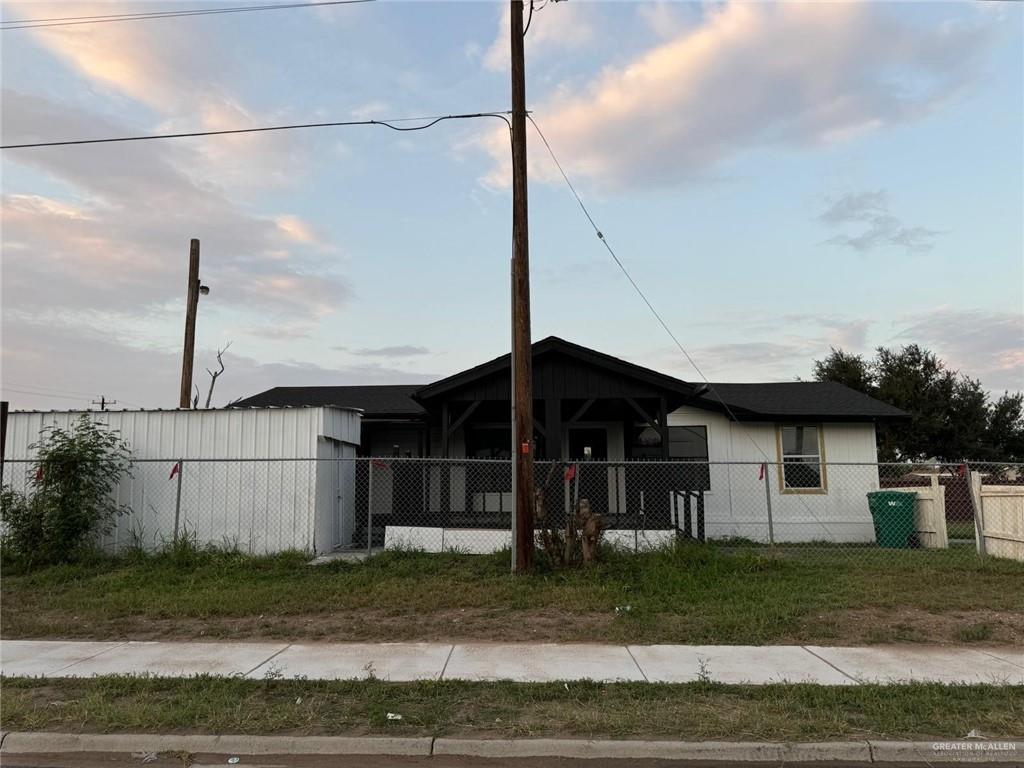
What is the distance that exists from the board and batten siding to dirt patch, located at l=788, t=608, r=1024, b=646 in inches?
292

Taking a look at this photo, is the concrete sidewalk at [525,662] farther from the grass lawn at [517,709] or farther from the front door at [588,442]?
the front door at [588,442]

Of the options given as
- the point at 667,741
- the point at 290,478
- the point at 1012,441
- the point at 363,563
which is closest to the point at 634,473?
the point at 363,563

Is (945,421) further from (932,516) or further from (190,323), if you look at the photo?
(190,323)

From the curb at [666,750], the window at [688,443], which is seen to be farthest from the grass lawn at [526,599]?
the window at [688,443]

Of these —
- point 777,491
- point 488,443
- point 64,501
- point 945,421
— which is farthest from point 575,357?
point 945,421

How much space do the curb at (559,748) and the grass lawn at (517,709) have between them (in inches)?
4.8

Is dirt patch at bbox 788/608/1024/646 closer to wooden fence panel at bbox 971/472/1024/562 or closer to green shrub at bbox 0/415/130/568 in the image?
wooden fence panel at bbox 971/472/1024/562

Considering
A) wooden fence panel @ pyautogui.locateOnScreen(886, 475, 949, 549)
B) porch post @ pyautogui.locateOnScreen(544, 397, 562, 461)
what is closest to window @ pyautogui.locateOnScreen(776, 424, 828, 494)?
wooden fence panel @ pyautogui.locateOnScreen(886, 475, 949, 549)

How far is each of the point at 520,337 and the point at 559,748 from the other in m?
5.92

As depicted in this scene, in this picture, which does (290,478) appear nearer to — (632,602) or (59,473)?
(59,473)

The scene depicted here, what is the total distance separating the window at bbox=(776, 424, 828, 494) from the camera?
16.0 m

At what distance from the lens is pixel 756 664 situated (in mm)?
6352

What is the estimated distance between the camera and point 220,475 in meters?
12.5

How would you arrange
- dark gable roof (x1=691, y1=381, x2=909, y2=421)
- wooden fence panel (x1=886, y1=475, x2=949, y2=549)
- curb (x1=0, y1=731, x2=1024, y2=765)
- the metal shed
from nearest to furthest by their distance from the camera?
curb (x1=0, y1=731, x2=1024, y2=765), the metal shed, wooden fence panel (x1=886, y1=475, x2=949, y2=549), dark gable roof (x1=691, y1=381, x2=909, y2=421)
